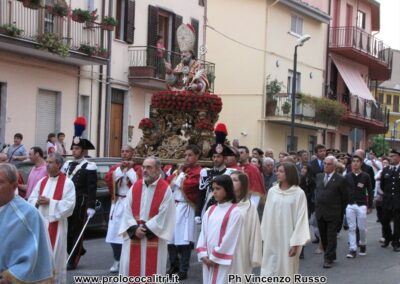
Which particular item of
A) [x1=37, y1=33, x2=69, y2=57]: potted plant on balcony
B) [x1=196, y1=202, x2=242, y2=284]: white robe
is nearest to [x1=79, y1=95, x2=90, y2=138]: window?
[x1=37, y1=33, x2=69, y2=57]: potted plant on balcony

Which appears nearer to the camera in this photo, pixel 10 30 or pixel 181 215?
pixel 181 215

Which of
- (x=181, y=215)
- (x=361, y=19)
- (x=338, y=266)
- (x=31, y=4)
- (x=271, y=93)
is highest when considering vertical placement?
(x=361, y=19)

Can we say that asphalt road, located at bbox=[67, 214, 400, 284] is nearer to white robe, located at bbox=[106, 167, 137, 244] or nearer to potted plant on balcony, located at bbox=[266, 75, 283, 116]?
white robe, located at bbox=[106, 167, 137, 244]

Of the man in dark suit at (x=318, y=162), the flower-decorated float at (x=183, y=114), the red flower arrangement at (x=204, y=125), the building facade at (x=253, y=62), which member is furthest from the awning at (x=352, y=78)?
the red flower arrangement at (x=204, y=125)

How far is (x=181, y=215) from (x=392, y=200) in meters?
5.25

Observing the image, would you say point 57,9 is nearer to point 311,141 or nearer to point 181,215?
point 181,215

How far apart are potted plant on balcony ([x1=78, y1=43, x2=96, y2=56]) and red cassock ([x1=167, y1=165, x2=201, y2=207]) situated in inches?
411

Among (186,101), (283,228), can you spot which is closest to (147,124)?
(186,101)

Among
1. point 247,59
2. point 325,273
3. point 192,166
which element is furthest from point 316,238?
point 247,59

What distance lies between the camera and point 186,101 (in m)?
12.0

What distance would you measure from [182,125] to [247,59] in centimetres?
1921

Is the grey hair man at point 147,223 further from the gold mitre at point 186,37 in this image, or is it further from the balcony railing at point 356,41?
the balcony railing at point 356,41

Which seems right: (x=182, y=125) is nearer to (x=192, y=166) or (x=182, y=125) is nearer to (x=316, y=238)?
(x=192, y=166)

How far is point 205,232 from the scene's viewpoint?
23.9 feet
